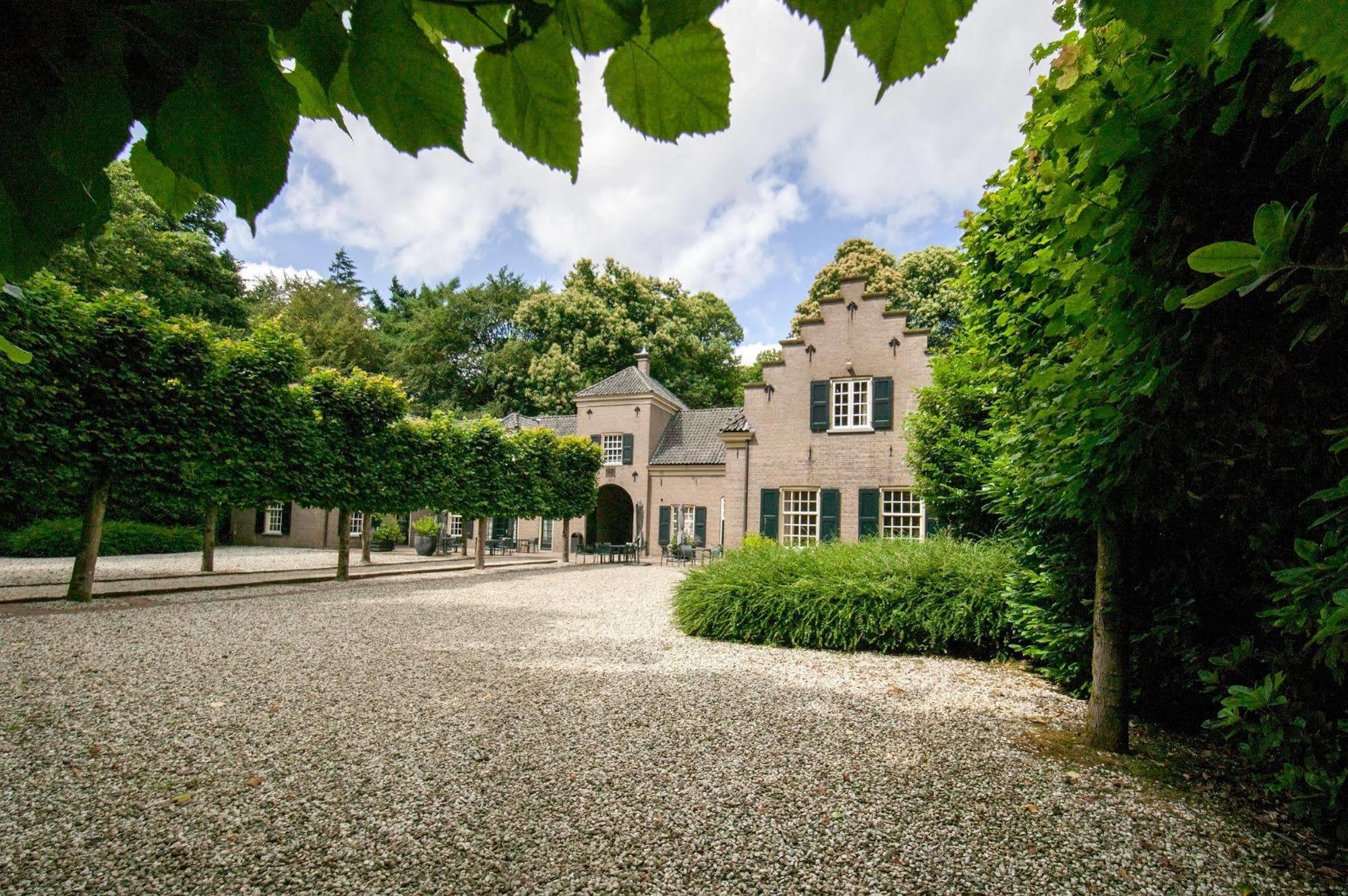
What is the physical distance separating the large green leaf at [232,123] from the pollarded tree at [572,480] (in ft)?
66.8

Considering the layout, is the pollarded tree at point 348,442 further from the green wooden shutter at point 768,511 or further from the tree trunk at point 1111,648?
the tree trunk at point 1111,648

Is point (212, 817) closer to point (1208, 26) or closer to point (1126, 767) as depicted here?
point (1208, 26)

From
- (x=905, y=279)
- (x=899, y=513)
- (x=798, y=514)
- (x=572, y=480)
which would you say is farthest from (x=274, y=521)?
(x=905, y=279)

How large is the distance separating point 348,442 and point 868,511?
12841 mm

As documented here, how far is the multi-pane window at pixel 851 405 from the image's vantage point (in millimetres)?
17875

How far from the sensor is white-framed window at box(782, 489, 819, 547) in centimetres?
1817

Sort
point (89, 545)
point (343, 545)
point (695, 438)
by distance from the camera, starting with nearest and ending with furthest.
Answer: point (89, 545), point (343, 545), point (695, 438)

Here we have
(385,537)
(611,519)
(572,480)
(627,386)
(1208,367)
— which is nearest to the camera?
(1208,367)

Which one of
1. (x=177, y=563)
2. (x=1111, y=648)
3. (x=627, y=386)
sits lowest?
(x=177, y=563)

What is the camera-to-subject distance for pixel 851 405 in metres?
18.0

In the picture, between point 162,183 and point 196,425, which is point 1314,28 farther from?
point 196,425

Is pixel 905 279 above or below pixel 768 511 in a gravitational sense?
above

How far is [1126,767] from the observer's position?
13.5 feet

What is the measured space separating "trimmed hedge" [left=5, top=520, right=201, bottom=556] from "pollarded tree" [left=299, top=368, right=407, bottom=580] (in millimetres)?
9006
